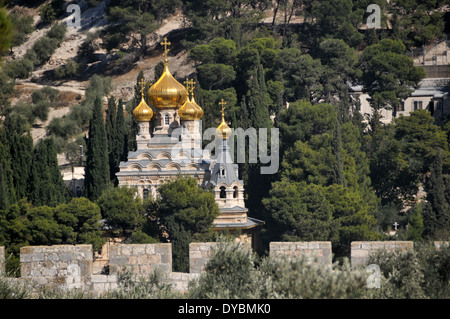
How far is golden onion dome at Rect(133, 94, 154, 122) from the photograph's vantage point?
179ft

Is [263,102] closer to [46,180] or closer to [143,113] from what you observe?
[143,113]

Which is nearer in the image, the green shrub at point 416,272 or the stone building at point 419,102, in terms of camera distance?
the green shrub at point 416,272

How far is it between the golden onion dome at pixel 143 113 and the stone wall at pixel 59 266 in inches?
1505

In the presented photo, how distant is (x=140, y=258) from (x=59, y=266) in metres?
1.27

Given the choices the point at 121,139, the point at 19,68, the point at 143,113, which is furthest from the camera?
the point at 19,68

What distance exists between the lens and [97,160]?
171 feet

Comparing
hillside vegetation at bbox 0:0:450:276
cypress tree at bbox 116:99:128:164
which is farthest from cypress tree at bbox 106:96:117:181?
cypress tree at bbox 116:99:128:164

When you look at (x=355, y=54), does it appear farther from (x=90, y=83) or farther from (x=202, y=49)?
(x=90, y=83)

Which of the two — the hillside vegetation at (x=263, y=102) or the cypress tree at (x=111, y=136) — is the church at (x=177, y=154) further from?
the cypress tree at (x=111, y=136)

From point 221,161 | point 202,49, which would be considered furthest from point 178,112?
point 202,49

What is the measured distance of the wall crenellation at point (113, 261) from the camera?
16391mm

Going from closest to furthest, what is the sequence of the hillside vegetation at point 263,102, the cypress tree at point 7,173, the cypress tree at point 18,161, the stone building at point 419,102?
the cypress tree at point 7,173 < the cypress tree at point 18,161 < the hillside vegetation at point 263,102 < the stone building at point 419,102

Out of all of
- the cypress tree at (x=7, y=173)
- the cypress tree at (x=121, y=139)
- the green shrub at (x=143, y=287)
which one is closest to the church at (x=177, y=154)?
the cypress tree at (x=121, y=139)

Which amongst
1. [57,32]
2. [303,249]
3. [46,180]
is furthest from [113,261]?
[57,32]
